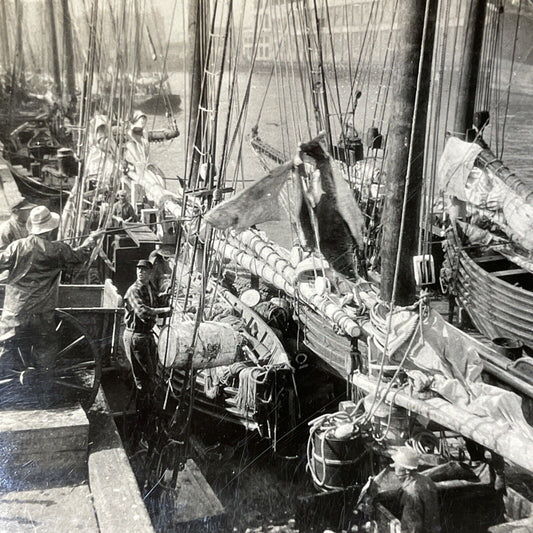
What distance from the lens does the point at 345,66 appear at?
1373cm

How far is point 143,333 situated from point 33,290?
5.27 feet

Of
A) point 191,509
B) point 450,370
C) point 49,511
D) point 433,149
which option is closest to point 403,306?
point 450,370

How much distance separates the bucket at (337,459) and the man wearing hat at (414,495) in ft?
2.29

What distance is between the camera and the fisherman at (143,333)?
689 centimetres

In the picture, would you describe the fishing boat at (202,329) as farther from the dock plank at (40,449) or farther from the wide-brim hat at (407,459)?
the wide-brim hat at (407,459)

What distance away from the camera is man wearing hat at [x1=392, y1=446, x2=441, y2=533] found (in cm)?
470

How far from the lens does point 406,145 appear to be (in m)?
4.76

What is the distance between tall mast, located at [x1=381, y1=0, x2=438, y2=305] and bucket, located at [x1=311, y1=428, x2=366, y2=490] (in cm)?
130

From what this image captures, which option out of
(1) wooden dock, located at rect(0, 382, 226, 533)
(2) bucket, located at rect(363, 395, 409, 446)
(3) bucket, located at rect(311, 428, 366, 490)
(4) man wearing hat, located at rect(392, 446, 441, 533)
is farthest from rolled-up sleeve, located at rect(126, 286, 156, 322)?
(4) man wearing hat, located at rect(392, 446, 441, 533)

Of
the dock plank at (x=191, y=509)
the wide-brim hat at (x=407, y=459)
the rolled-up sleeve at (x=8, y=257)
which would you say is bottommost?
the dock plank at (x=191, y=509)

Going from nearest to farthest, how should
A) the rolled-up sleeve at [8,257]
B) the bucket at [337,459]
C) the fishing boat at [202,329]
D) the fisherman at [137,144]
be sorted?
the bucket at [337,459]
the rolled-up sleeve at [8,257]
the fishing boat at [202,329]
the fisherman at [137,144]

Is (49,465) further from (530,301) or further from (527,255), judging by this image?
(527,255)

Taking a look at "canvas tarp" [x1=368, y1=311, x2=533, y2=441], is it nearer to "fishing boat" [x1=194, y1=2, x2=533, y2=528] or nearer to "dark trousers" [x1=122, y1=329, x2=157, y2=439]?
"fishing boat" [x1=194, y1=2, x2=533, y2=528]

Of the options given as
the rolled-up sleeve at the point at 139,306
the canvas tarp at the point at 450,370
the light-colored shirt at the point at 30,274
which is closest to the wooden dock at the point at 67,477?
the light-colored shirt at the point at 30,274
